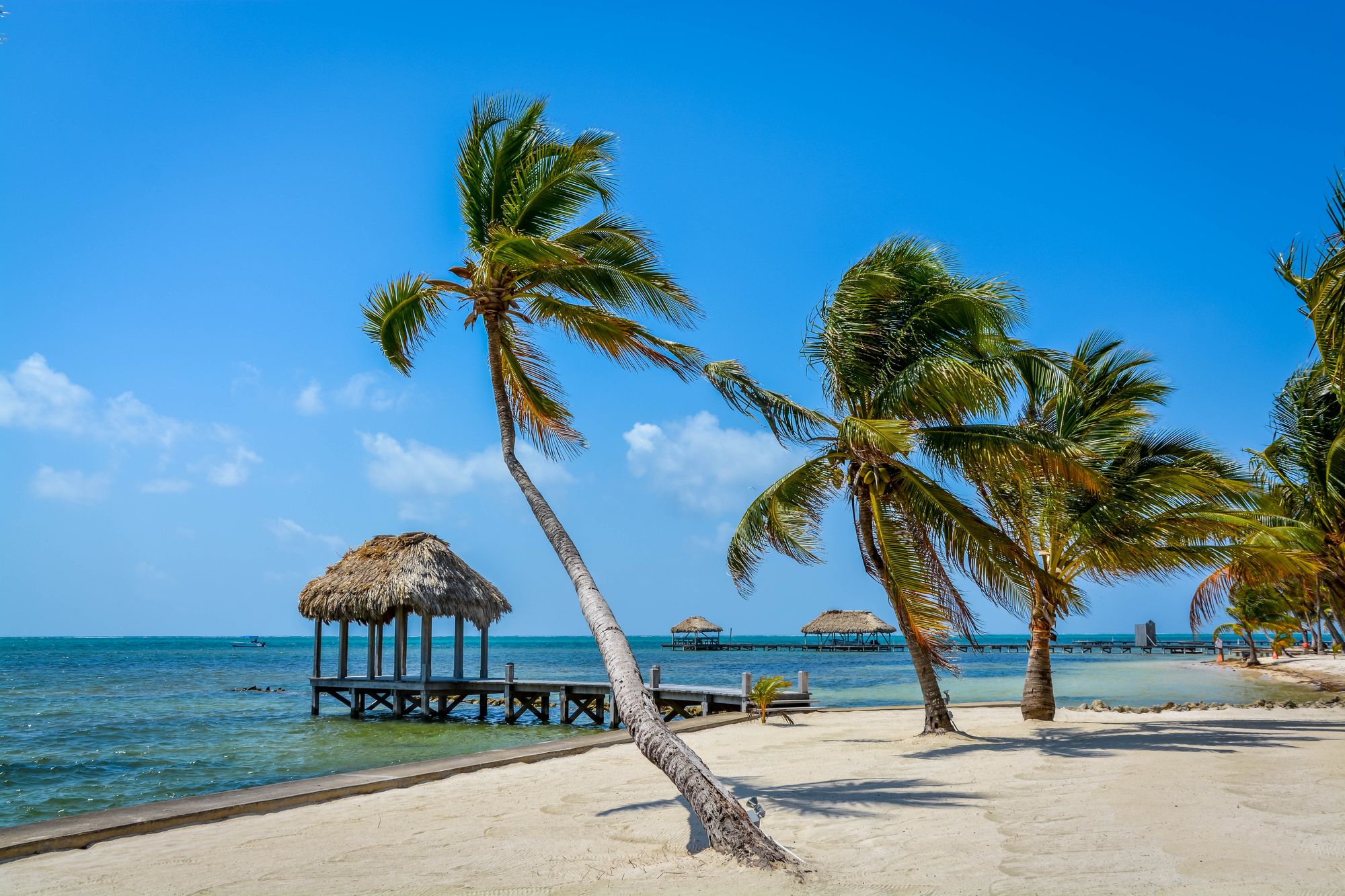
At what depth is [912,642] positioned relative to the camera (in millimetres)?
10609

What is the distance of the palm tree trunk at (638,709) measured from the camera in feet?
16.7

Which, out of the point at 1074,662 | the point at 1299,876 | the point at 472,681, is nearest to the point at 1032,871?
the point at 1299,876

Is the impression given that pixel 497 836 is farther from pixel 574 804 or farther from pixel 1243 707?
pixel 1243 707

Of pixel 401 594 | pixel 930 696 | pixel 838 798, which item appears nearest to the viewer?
pixel 838 798

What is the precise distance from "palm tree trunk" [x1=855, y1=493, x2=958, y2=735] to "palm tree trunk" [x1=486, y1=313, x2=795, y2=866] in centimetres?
413

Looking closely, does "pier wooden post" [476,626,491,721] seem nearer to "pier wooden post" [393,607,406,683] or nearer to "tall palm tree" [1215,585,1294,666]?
"pier wooden post" [393,607,406,683]

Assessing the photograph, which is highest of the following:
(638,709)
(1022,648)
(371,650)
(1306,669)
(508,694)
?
(638,709)

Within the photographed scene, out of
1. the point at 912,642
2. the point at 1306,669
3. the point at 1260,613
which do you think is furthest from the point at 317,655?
the point at 1260,613

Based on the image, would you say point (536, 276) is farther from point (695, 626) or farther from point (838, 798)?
point (695, 626)

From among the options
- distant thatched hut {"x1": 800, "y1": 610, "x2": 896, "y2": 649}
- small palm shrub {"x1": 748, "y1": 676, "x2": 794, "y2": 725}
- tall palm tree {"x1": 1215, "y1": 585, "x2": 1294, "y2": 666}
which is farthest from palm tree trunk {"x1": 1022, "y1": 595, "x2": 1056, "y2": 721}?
distant thatched hut {"x1": 800, "y1": 610, "x2": 896, "y2": 649}

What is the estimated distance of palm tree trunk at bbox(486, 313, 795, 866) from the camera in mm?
5090

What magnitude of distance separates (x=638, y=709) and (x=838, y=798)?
87.9 inches

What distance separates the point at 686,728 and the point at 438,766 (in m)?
5.56

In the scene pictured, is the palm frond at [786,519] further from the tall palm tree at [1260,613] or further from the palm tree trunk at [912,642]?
the tall palm tree at [1260,613]
